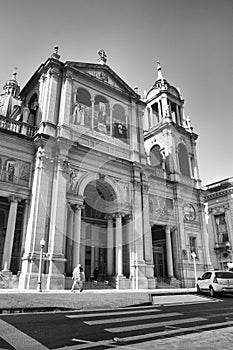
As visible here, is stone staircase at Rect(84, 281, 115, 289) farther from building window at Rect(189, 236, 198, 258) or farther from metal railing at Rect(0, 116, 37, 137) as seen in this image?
metal railing at Rect(0, 116, 37, 137)

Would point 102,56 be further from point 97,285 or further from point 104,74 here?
point 97,285

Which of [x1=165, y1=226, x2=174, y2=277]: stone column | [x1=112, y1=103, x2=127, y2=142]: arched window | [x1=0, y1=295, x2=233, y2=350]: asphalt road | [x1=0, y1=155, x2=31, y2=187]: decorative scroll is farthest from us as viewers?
[x1=112, y1=103, x2=127, y2=142]: arched window

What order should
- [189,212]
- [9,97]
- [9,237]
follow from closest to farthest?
[9,237] < [189,212] < [9,97]

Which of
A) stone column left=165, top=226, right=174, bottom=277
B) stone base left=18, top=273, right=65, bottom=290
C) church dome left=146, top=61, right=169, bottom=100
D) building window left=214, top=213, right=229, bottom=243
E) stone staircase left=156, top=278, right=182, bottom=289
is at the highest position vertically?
church dome left=146, top=61, right=169, bottom=100

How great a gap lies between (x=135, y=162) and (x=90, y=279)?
1147 cm

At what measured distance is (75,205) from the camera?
22281 millimetres

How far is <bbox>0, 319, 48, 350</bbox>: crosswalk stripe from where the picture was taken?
15.3 ft

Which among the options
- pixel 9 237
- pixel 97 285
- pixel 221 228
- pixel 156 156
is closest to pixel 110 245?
pixel 97 285

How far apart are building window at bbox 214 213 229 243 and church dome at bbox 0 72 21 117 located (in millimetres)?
33807

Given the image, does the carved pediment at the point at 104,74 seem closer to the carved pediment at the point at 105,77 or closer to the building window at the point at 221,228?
the carved pediment at the point at 105,77

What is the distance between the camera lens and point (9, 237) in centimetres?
1914

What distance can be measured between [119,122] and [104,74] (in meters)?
5.58

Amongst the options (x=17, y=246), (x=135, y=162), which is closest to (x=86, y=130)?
(x=135, y=162)

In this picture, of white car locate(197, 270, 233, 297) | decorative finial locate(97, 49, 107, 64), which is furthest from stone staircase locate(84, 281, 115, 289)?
decorative finial locate(97, 49, 107, 64)
